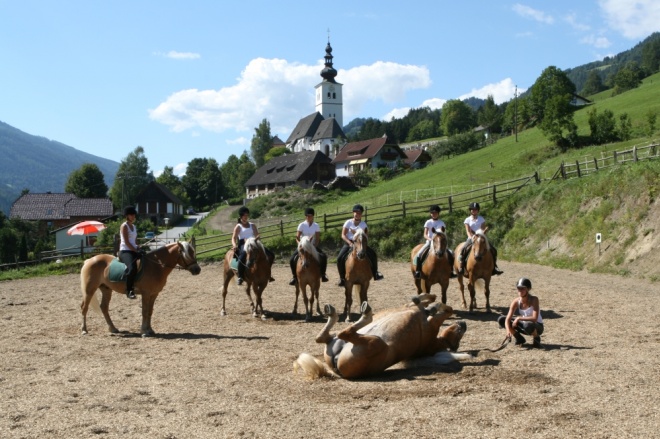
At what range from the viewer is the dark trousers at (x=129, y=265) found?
11.8 metres

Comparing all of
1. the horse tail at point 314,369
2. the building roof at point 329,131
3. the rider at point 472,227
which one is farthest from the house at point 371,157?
the horse tail at point 314,369

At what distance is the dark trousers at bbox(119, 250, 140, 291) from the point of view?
38.9 feet

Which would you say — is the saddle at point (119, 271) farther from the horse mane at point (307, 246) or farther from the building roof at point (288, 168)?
the building roof at point (288, 168)

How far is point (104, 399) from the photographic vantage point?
7.23 metres

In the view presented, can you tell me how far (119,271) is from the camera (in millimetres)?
12008

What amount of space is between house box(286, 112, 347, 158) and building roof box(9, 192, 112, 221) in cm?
4534

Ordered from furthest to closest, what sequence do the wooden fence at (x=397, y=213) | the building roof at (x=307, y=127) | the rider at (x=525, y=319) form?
the building roof at (x=307, y=127)
the wooden fence at (x=397, y=213)
the rider at (x=525, y=319)

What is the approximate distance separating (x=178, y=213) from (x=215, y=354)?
81252mm

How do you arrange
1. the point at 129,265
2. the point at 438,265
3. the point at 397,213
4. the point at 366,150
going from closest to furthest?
the point at 129,265 → the point at 438,265 → the point at 397,213 → the point at 366,150

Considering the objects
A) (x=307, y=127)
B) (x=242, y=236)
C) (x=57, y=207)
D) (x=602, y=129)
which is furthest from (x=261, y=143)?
(x=242, y=236)

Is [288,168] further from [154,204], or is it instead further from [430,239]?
[430,239]

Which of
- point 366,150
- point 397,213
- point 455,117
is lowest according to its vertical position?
point 397,213

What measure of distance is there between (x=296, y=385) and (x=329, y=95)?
136 m

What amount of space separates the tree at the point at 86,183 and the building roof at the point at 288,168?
92.1 feet
